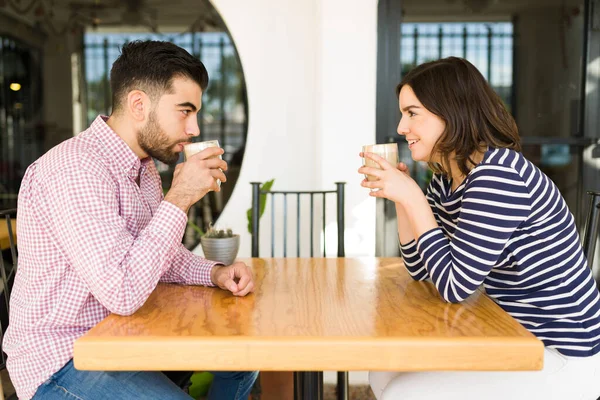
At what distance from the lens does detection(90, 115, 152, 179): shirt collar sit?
56.1 inches

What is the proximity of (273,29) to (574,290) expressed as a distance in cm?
271

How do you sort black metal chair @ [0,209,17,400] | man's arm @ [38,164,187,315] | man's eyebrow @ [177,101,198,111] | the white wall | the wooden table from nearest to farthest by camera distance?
the wooden table
man's arm @ [38,164,187,315]
man's eyebrow @ [177,101,198,111]
black metal chair @ [0,209,17,400]
the white wall

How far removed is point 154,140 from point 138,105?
9 centimetres

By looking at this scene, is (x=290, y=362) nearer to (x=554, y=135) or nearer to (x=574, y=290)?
(x=574, y=290)

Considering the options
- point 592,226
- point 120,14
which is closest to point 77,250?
point 592,226

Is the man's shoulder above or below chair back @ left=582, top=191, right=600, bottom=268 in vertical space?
above

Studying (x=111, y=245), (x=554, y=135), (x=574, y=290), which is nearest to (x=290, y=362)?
(x=111, y=245)

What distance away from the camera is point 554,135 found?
3.22 metres

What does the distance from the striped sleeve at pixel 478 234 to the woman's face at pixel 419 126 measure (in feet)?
0.63

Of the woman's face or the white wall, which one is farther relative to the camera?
the white wall

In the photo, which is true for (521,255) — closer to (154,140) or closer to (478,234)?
(478,234)

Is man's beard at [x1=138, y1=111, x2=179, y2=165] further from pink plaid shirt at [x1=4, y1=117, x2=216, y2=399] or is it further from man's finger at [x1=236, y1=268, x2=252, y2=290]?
man's finger at [x1=236, y1=268, x2=252, y2=290]

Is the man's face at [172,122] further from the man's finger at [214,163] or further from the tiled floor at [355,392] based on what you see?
the tiled floor at [355,392]

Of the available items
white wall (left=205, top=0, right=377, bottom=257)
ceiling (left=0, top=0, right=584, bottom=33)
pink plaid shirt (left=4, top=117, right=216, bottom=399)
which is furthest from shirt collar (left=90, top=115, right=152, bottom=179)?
ceiling (left=0, top=0, right=584, bottom=33)
